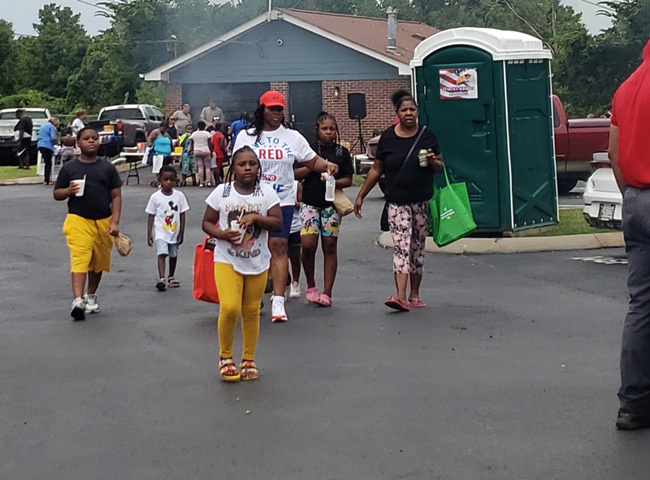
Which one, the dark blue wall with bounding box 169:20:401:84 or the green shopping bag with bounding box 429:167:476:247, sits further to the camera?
the dark blue wall with bounding box 169:20:401:84

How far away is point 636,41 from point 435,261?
27.8 m

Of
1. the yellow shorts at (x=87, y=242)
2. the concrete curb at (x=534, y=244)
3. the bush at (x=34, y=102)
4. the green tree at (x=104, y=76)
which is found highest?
the green tree at (x=104, y=76)

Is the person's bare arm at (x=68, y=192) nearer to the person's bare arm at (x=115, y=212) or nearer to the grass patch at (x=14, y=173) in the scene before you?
the person's bare arm at (x=115, y=212)

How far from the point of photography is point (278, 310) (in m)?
10.1

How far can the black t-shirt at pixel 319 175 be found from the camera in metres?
10.9

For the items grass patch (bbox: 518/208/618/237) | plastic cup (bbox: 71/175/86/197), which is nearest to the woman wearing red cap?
plastic cup (bbox: 71/175/86/197)

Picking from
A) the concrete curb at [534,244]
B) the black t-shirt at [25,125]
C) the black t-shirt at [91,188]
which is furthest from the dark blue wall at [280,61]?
the black t-shirt at [91,188]

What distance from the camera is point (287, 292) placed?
11867 mm

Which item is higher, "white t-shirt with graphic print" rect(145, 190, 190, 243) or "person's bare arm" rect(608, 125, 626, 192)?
"person's bare arm" rect(608, 125, 626, 192)

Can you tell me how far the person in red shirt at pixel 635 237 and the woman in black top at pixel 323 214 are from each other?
4639 millimetres

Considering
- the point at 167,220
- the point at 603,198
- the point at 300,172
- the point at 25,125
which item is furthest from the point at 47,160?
the point at 300,172

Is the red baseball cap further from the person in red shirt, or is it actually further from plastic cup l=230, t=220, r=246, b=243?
the person in red shirt

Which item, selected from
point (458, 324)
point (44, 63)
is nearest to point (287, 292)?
point (458, 324)

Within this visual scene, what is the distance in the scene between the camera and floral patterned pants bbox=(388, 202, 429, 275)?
10.5 m
